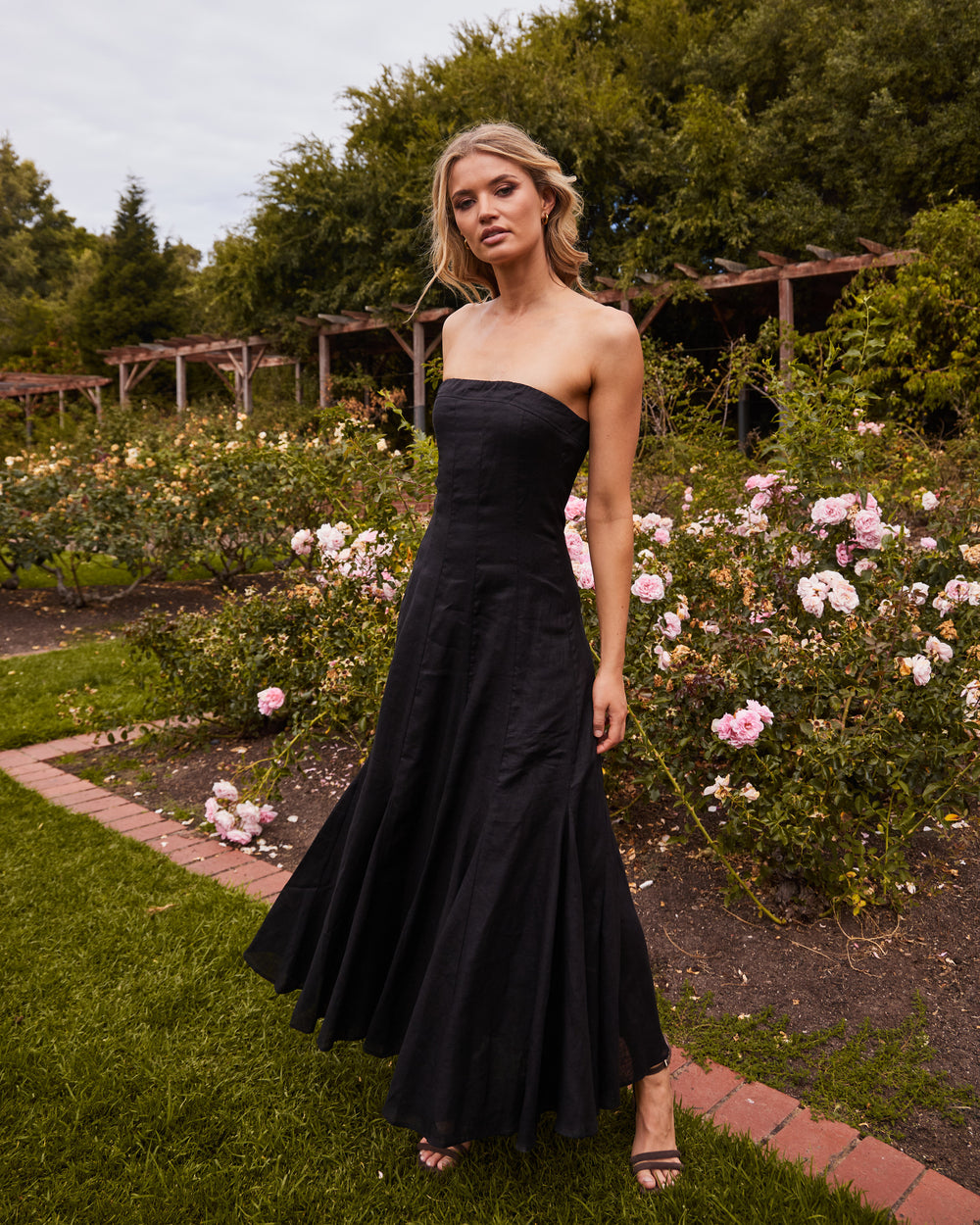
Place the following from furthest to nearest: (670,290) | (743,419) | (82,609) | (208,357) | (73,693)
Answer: (208,357)
(743,419)
(670,290)
(82,609)
(73,693)

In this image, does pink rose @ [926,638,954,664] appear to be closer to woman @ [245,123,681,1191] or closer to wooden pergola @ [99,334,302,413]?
woman @ [245,123,681,1191]

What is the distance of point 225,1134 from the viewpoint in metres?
1.93

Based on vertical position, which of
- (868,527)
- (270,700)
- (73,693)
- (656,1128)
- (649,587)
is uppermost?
(868,527)

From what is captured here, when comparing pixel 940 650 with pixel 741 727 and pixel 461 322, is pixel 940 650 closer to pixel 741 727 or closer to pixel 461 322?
pixel 741 727

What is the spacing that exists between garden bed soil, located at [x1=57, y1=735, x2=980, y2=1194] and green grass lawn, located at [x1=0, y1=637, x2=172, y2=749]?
1781 millimetres

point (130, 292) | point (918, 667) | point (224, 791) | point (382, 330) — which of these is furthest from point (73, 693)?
point (130, 292)

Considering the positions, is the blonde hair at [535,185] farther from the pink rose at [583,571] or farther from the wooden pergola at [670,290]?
the wooden pergola at [670,290]

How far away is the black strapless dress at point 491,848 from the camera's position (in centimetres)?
161

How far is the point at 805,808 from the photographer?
251 cm

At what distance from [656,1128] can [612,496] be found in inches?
48.3

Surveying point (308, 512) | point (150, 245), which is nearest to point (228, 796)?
point (308, 512)

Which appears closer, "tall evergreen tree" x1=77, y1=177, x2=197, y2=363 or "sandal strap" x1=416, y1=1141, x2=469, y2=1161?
"sandal strap" x1=416, y1=1141, x2=469, y2=1161

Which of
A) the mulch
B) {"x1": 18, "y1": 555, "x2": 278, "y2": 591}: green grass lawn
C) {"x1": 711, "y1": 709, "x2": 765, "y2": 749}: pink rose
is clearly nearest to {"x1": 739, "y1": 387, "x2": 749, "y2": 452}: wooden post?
{"x1": 18, "y1": 555, "x2": 278, "y2": 591}: green grass lawn

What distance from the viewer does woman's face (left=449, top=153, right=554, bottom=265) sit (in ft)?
5.75
